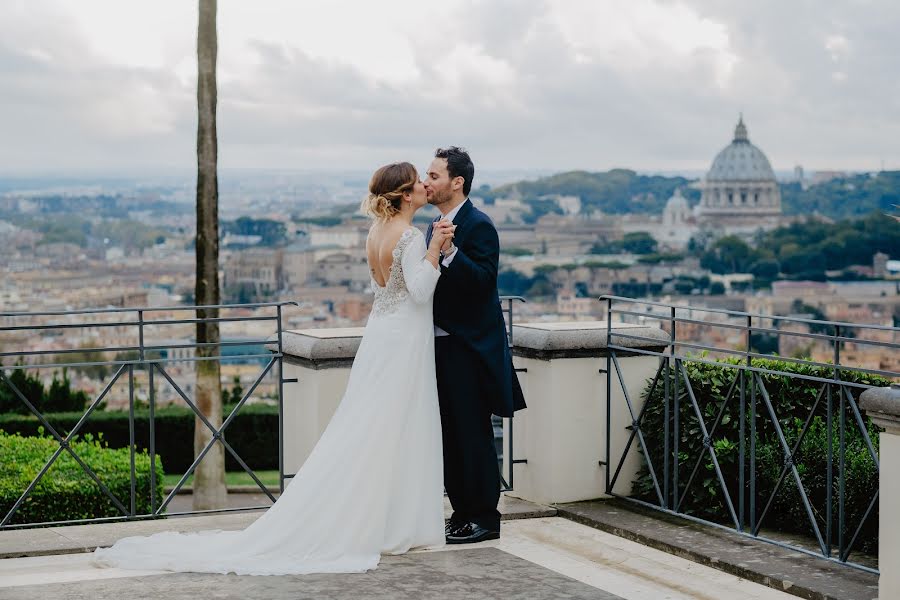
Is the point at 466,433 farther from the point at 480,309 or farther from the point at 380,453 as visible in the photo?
the point at 480,309

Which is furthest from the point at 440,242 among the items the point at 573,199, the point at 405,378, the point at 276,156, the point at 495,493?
the point at 573,199

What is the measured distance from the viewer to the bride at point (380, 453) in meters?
4.65

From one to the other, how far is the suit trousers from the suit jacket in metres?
0.04

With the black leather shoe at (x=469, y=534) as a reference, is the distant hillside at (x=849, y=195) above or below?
above

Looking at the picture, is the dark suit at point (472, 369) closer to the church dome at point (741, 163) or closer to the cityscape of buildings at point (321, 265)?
the cityscape of buildings at point (321, 265)

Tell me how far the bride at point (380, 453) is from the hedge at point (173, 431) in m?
14.7

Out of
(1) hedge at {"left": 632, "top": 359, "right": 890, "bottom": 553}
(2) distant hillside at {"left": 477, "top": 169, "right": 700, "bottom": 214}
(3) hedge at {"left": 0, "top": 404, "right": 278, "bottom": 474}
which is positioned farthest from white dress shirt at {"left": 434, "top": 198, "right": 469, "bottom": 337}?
(2) distant hillside at {"left": 477, "top": 169, "right": 700, "bottom": 214}

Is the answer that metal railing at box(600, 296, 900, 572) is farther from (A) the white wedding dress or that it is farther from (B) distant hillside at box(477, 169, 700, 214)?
(B) distant hillside at box(477, 169, 700, 214)

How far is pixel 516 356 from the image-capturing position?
5895mm

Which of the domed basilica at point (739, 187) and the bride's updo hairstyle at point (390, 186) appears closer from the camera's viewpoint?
the bride's updo hairstyle at point (390, 186)

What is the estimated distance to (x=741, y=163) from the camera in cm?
14588

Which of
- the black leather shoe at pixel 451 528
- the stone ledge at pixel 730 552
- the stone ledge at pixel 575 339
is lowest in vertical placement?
the stone ledge at pixel 730 552

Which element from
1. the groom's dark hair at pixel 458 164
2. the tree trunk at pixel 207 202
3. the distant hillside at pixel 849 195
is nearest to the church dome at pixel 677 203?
the distant hillside at pixel 849 195

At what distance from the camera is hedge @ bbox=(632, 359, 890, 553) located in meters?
4.88
